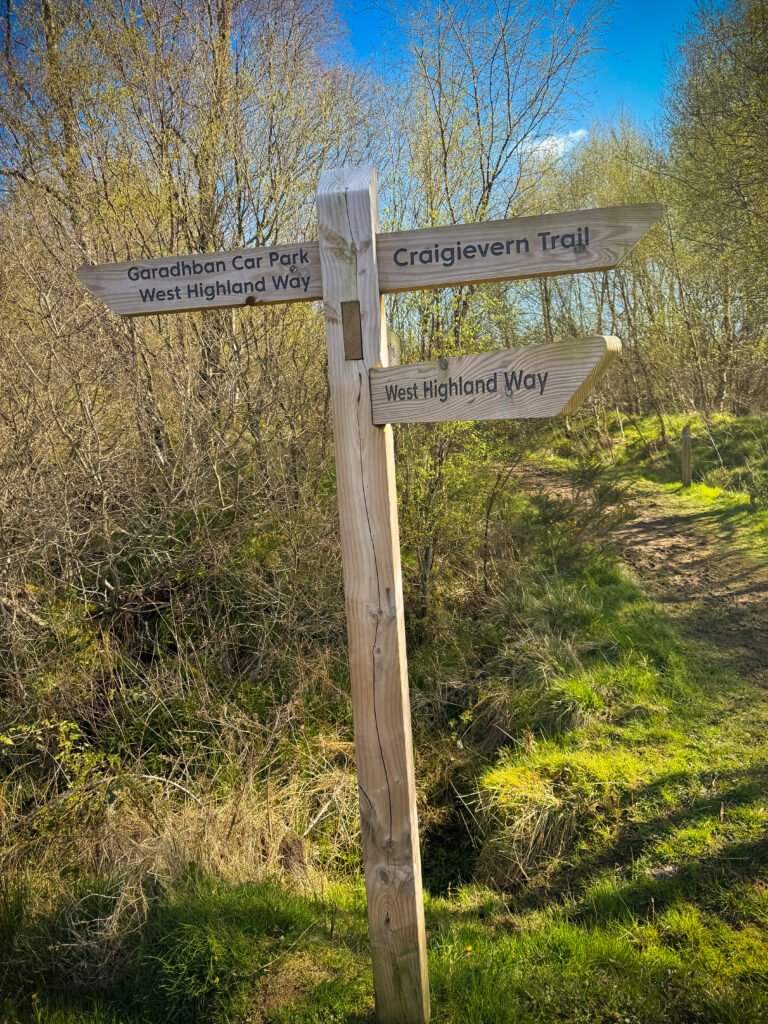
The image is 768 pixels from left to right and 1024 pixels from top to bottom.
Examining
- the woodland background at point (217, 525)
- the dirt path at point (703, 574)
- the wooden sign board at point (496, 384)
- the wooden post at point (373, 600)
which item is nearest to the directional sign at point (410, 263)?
the wooden post at point (373, 600)

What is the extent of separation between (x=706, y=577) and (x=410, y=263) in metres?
6.28

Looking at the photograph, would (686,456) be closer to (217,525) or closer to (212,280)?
(217,525)

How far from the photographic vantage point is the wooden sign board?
202cm

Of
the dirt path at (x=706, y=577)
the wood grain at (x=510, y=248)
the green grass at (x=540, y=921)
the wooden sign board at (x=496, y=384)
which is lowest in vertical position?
the green grass at (x=540, y=921)


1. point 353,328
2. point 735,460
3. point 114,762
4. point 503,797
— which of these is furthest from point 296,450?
point 735,460

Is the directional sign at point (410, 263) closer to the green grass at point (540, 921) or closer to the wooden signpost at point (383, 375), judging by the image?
the wooden signpost at point (383, 375)

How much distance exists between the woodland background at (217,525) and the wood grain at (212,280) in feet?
8.11

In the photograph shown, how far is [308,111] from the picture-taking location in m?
6.51

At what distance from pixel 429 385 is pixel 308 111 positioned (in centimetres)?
553

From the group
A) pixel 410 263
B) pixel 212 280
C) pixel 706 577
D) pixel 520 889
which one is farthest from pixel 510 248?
pixel 706 577

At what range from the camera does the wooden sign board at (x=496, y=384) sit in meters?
2.02

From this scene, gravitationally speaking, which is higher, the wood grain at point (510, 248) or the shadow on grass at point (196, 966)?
the wood grain at point (510, 248)

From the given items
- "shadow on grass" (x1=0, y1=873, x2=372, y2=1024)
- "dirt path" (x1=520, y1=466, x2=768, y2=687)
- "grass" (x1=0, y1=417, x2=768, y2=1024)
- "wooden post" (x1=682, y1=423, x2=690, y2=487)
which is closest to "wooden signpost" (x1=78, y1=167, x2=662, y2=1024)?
"shadow on grass" (x1=0, y1=873, x2=372, y2=1024)

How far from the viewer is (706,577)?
734 centimetres
